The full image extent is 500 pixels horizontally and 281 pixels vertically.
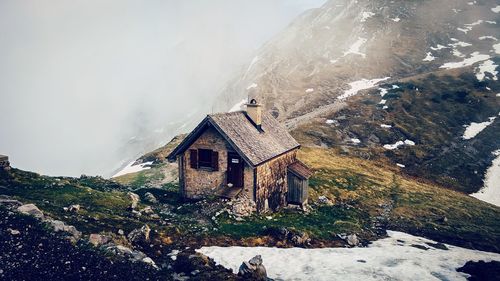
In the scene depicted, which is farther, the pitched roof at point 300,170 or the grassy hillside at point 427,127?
the grassy hillside at point 427,127

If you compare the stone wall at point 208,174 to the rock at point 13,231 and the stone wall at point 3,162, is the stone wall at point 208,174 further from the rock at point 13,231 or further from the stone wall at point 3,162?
the rock at point 13,231

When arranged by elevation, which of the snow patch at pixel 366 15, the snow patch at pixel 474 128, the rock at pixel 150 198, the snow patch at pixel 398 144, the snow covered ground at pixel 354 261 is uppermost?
the snow patch at pixel 366 15

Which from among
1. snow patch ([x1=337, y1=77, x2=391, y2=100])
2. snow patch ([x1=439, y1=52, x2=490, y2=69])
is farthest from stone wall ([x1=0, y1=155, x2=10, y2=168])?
snow patch ([x1=439, y1=52, x2=490, y2=69])

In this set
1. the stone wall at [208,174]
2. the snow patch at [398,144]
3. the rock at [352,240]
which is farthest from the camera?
the snow patch at [398,144]

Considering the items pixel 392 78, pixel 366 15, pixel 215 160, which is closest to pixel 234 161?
pixel 215 160

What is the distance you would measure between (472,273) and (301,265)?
35.2 feet

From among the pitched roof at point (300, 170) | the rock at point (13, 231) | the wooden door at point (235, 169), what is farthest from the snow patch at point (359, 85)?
the rock at point (13, 231)

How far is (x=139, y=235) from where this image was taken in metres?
21.2

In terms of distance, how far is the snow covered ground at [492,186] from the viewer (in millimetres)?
54969

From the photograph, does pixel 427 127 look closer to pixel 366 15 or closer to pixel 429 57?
pixel 429 57

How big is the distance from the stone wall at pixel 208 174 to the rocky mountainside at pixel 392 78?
Result: 41.8 metres

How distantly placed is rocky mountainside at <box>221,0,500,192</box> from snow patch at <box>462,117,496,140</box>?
3.43ft

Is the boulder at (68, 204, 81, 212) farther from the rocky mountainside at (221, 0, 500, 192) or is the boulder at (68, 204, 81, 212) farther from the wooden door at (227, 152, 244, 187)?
the rocky mountainside at (221, 0, 500, 192)

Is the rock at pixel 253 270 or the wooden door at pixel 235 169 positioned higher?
the wooden door at pixel 235 169
